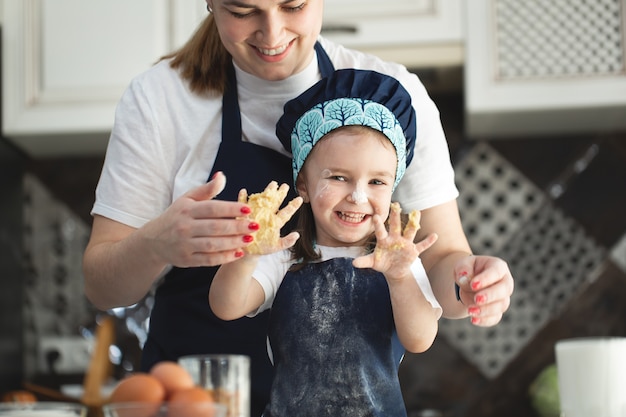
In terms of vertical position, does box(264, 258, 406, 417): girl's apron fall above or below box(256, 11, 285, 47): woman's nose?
below

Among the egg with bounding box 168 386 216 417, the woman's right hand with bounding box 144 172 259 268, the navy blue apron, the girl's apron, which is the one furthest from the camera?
the navy blue apron

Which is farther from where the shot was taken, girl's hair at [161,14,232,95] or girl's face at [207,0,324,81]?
girl's hair at [161,14,232,95]

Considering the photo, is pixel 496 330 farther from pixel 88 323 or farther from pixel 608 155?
pixel 88 323

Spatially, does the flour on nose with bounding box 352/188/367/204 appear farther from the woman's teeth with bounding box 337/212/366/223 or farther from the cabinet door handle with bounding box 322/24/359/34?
the cabinet door handle with bounding box 322/24/359/34

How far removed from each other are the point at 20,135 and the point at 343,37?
3.08 feet

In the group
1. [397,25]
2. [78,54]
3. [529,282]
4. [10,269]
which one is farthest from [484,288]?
[10,269]

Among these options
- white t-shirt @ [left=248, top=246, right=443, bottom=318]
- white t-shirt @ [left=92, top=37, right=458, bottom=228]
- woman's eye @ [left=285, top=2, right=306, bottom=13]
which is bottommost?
white t-shirt @ [left=248, top=246, right=443, bottom=318]

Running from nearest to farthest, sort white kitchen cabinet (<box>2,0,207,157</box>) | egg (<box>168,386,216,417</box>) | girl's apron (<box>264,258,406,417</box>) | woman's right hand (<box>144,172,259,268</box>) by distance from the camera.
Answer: egg (<box>168,386,216,417</box>), woman's right hand (<box>144,172,259,268</box>), girl's apron (<box>264,258,406,417</box>), white kitchen cabinet (<box>2,0,207,157</box>)

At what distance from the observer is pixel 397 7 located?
94.6 inches

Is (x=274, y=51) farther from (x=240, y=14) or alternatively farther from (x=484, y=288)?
(x=484, y=288)

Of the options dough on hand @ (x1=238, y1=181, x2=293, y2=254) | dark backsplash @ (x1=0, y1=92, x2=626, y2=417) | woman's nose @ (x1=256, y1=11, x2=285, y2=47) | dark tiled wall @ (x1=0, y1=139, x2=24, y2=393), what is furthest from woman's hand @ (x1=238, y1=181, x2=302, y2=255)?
dark tiled wall @ (x1=0, y1=139, x2=24, y2=393)

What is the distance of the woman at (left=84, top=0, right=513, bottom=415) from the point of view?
1.37 meters

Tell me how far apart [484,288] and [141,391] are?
0.52 meters

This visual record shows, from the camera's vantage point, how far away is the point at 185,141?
1498mm
